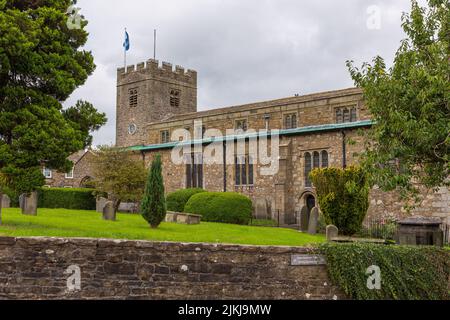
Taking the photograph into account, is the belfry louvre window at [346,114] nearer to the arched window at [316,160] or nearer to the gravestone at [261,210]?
the arched window at [316,160]

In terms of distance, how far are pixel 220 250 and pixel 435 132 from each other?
4919 millimetres

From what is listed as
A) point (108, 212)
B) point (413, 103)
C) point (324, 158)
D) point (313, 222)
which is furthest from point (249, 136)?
point (413, 103)

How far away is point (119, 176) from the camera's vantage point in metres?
26.0

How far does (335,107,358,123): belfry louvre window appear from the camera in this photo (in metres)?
33.3

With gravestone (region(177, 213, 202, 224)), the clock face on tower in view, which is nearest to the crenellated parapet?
the clock face on tower

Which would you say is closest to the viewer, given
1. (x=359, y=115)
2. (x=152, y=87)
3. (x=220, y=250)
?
A: (x=220, y=250)

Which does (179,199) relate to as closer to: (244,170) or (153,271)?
(244,170)

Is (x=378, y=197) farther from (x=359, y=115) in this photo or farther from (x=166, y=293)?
(x=166, y=293)

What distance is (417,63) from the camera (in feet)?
38.0

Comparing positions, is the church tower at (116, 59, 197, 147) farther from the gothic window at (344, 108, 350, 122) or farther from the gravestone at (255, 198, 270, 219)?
the gravestone at (255, 198, 270, 219)

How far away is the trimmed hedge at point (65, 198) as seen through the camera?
33.2 m

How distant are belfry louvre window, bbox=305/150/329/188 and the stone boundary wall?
1761 centimetres
